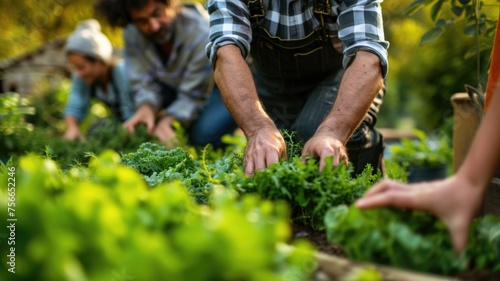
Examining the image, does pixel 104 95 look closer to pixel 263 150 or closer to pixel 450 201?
pixel 263 150

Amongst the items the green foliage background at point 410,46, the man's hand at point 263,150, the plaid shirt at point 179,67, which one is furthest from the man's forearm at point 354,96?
the plaid shirt at point 179,67

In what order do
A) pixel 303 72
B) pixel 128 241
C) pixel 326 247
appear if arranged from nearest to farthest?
pixel 128 241, pixel 326 247, pixel 303 72

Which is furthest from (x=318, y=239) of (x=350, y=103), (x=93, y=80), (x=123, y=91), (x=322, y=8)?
(x=93, y=80)

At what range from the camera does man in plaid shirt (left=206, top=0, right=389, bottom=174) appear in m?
2.41

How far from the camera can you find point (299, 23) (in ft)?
10.1

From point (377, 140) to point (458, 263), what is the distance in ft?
6.43

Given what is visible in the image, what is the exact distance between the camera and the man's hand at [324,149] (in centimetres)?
216

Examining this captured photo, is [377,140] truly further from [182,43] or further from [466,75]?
[466,75]

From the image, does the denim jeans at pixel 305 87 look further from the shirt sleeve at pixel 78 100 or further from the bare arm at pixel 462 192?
the shirt sleeve at pixel 78 100

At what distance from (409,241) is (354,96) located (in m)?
1.08

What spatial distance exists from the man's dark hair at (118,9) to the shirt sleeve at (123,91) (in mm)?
694

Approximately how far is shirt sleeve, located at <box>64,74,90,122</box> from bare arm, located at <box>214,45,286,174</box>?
3.40 meters

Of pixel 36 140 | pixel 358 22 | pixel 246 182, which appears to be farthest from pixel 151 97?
pixel 246 182

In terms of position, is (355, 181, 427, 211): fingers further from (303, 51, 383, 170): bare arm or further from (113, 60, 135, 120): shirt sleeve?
(113, 60, 135, 120): shirt sleeve
